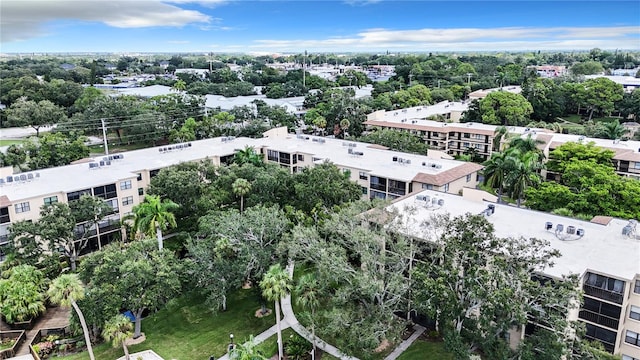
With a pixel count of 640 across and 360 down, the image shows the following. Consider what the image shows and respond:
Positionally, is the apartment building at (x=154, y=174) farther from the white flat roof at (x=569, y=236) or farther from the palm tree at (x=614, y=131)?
the palm tree at (x=614, y=131)

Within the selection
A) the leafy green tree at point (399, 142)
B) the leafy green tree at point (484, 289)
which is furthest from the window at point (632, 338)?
the leafy green tree at point (399, 142)

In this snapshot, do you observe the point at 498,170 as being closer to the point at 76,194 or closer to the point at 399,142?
the point at 399,142

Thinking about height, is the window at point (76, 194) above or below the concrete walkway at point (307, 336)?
above

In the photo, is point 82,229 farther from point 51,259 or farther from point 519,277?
point 519,277

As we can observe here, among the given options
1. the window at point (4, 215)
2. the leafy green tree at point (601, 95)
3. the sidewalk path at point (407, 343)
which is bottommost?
the sidewalk path at point (407, 343)

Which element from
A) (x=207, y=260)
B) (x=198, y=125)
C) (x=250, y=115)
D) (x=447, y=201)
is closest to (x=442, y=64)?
(x=250, y=115)

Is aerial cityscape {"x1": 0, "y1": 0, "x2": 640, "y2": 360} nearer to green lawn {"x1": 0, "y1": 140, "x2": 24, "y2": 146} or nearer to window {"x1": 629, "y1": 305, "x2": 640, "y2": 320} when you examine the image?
window {"x1": 629, "y1": 305, "x2": 640, "y2": 320}
